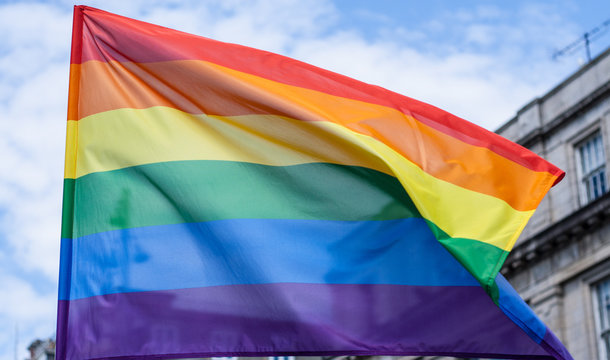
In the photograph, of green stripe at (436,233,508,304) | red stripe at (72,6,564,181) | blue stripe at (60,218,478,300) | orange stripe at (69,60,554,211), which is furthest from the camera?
red stripe at (72,6,564,181)

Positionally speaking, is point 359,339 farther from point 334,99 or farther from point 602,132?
point 602,132

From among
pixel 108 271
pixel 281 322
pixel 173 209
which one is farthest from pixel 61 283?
pixel 281 322

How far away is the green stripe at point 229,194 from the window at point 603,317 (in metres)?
16.6

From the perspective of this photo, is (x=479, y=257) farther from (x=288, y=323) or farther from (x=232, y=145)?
(x=232, y=145)

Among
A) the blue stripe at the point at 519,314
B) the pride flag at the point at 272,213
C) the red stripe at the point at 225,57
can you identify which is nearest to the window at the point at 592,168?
the red stripe at the point at 225,57

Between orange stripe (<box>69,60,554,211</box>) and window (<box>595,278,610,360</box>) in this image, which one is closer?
orange stripe (<box>69,60,554,211</box>)

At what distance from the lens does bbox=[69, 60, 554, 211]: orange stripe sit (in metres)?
10.2

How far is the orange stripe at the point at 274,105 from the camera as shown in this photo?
1023cm

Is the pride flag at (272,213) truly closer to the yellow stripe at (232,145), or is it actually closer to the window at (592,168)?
the yellow stripe at (232,145)

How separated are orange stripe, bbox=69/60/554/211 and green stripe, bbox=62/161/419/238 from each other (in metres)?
0.42

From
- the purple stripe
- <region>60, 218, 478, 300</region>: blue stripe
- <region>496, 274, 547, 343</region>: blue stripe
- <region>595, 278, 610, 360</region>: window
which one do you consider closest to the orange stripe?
<region>60, 218, 478, 300</region>: blue stripe

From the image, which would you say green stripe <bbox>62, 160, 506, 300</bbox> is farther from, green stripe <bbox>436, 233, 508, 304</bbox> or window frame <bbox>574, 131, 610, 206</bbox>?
window frame <bbox>574, 131, 610, 206</bbox>

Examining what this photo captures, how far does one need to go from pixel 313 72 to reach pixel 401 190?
4.74ft

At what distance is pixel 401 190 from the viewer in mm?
10133
